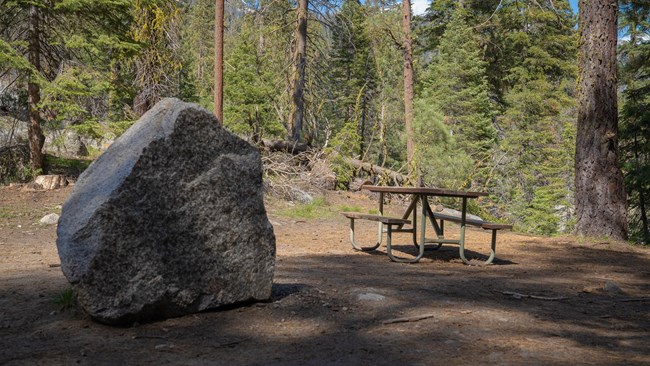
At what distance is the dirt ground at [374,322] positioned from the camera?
3.46 meters

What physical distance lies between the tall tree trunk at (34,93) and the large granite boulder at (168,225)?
864 centimetres

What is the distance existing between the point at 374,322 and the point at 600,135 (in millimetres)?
6889

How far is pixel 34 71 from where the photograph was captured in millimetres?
11086

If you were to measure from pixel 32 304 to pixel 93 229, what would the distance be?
1273 mm

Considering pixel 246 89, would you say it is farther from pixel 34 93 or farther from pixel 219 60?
pixel 34 93

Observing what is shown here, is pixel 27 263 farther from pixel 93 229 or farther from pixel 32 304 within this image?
pixel 93 229

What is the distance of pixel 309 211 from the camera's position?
42.9ft

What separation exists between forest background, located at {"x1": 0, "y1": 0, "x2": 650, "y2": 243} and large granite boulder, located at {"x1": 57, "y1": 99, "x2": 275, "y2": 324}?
25.8ft

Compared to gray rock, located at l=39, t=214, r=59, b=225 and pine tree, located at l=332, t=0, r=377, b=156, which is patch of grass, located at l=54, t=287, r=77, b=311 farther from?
pine tree, located at l=332, t=0, r=377, b=156

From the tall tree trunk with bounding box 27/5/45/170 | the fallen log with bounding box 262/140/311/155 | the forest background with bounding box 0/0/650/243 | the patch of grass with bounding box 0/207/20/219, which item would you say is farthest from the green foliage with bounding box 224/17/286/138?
the patch of grass with bounding box 0/207/20/219

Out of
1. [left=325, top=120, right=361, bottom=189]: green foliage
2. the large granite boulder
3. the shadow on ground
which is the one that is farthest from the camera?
[left=325, top=120, right=361, bottom=189]: green foliage

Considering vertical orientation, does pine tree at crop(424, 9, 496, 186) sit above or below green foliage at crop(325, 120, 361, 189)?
above

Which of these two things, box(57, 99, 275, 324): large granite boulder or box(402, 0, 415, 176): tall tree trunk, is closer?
box(57, 99, 275, 324): large granite boulder

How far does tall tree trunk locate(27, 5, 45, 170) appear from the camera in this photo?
1153 cm
